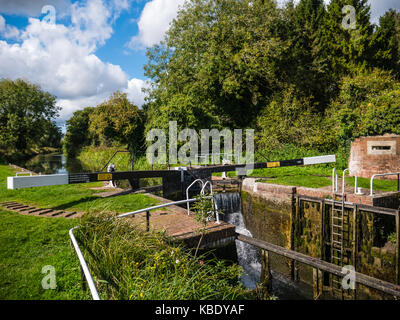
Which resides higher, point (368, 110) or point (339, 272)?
point (368, 110)

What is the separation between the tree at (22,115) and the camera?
2853cm

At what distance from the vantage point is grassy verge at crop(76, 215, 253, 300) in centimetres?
272

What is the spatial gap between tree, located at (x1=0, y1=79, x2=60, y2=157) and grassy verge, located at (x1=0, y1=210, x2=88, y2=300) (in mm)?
28269

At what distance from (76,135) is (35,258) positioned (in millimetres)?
50177

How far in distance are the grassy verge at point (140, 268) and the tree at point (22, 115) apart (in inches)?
1235

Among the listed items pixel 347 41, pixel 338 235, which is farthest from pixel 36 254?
pixel 347 41

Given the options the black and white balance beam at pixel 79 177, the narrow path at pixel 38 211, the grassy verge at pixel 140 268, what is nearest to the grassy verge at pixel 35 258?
the grassy verge at pixel 140 268

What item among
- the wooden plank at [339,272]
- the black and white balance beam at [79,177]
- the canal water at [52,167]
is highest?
the black and white balance beam at [79,177]

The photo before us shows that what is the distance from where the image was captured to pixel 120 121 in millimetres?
24109

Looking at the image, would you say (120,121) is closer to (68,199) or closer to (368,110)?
(68,199)

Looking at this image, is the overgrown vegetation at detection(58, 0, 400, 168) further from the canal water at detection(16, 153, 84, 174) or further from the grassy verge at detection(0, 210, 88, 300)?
the grassy verge at detection(0, 210, 88, 300)

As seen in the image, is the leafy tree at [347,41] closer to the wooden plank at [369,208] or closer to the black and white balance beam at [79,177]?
the black and white balance beam at [79,177]
